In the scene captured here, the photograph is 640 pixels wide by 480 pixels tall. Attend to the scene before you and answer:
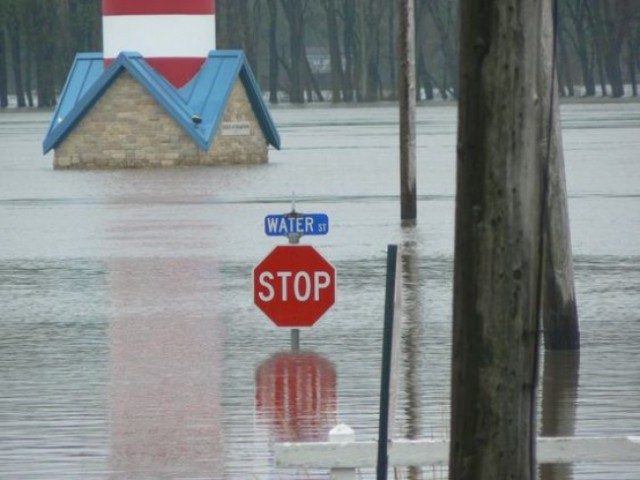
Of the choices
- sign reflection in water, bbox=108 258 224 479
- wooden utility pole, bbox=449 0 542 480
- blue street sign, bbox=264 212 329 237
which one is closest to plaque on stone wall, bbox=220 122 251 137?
sign reflection in water, bbox=108 258 224 479

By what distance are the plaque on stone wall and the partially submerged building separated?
0.08 feet

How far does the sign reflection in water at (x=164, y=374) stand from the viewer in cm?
1002

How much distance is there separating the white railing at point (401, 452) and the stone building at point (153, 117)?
3752 cm

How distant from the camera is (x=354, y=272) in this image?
20219mm

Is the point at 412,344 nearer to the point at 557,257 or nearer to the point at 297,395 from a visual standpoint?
the point at 557,257

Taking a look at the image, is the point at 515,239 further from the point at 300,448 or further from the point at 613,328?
the point at 613,328

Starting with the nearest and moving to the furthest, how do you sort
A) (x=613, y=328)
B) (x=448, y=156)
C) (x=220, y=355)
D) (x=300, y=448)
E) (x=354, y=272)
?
(x=300, y=448) < (x=220, y=355) < (x=613, y=328) < (x=354, y=272) < (x=448, y=156)

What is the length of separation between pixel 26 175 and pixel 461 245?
1496 inches

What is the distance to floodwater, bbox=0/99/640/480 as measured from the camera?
34.5ft

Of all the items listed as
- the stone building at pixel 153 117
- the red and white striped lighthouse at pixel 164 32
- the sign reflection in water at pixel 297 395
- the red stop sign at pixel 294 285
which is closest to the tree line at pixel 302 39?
the stone building at pixel 153 117

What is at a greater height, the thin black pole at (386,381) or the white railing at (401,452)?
the thin black pole at (386,381)

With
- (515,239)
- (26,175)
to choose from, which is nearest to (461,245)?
(515,239)

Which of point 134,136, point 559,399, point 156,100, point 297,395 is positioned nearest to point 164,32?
point 156,100

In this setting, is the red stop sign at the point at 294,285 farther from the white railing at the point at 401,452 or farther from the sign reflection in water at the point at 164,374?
the white railing at the point at 401,452
